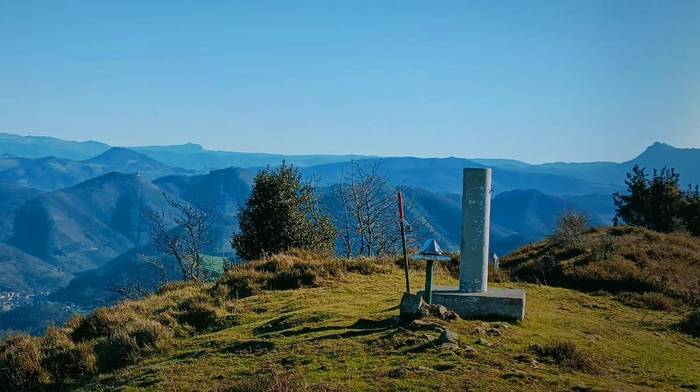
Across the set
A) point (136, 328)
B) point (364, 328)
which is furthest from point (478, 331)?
point (136, 328)

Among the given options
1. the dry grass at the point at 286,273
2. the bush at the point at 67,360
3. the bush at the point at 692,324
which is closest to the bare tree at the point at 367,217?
the dry grass at the point at 286,273

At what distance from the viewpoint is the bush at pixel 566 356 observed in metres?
10.5

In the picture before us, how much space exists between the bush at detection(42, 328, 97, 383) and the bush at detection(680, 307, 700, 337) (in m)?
14.7

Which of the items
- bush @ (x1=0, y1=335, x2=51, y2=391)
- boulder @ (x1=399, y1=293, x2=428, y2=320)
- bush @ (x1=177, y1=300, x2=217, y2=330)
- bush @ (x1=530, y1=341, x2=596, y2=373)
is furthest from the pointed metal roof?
bush @ (x1=0, y1=335, x2=51, y2=391)

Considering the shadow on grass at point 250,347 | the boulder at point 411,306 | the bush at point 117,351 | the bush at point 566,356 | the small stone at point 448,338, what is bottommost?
the bush at point 117,351

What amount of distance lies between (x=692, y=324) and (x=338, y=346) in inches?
391

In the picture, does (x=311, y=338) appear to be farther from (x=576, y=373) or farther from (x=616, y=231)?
(x=616, y=231)

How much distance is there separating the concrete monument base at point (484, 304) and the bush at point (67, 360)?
7.83 meters

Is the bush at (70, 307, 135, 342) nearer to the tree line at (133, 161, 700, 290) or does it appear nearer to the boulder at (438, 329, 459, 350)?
the tree line at (133, 161, 700, 290)

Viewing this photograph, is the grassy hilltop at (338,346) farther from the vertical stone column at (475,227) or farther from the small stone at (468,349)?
the vertical stone column at (475,227)

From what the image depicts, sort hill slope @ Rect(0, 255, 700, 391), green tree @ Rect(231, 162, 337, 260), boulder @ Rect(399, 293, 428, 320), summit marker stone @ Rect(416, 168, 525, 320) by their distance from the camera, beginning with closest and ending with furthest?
hill slope @ Rect(0, 255, 700, 391), boulder @ Rect(399, 293, 428, 320), summit marker stone @ Rect(416, 168, 525, 320), green tree @ Rect(231, 162, 337, 260)

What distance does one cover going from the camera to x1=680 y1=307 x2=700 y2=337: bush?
14836 mm

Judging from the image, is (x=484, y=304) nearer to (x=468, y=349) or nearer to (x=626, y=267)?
(x=468, y=349)

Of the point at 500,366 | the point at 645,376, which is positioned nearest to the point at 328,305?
the point at 500,366
